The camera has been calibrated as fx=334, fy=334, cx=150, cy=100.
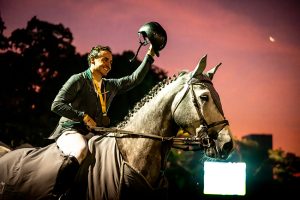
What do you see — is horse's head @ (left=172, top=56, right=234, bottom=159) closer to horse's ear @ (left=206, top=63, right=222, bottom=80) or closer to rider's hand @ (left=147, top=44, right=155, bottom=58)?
horse's ear @ (left=206, top=63, right=222, bottom=80)

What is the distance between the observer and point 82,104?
404 centimetres

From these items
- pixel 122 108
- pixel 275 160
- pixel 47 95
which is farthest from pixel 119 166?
pixel 275 160

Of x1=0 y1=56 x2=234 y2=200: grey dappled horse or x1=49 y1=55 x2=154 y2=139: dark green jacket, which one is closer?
x1=0 y1=56 x2=234 y2=200: grey dappled horse

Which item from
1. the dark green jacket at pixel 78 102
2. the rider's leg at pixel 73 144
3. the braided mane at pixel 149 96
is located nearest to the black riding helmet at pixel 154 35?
the dark green jacket at pixel 78 102

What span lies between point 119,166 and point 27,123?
17.5m

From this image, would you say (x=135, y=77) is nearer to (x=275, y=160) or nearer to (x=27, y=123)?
(x=27, y=123)

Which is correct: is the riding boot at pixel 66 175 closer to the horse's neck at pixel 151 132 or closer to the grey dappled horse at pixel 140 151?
the grey dappled horse at pixel 140 151

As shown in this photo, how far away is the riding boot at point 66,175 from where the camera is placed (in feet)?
11.0

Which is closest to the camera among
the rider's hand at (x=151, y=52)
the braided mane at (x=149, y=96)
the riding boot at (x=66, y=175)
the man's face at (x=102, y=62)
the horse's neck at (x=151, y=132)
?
the riding boot at (x=66, y=175)

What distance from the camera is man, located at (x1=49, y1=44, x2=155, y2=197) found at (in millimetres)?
3450

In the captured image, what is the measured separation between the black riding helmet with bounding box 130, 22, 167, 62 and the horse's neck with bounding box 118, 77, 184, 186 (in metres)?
0.70

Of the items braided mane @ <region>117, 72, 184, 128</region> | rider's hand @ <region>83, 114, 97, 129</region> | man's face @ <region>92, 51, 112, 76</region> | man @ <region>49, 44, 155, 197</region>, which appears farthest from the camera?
man's face @ <region>92, 51, 112, 76</region>

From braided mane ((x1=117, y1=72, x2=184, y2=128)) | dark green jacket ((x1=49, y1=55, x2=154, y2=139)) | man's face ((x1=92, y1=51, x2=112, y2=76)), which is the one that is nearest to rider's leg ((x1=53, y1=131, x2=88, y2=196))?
dark green jacket ((x1=49, y1=55, x2=154, y2=139))

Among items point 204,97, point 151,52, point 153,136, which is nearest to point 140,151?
point 153,136
